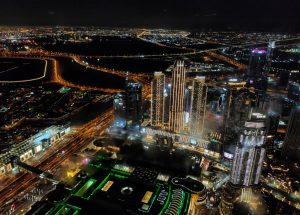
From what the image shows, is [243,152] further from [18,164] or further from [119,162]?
[18,164]

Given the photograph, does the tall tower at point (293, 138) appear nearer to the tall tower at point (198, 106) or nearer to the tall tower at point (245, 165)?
the tall tower at point (245, 165)

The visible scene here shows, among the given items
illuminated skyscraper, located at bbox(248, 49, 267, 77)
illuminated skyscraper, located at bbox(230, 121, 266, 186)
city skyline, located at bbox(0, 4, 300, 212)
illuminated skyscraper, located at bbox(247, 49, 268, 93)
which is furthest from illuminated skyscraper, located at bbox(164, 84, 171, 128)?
illuminated skyscraper, located at bbox(248, 49, 267, 77)

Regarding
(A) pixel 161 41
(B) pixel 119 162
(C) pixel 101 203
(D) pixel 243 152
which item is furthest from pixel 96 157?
(A) pixel 161 41

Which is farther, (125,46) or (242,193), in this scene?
(125,46)

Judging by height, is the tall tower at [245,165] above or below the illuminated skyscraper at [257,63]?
below

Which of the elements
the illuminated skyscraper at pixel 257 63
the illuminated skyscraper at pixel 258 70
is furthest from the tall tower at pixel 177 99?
the illuminated skyscraper at pixel 257 63

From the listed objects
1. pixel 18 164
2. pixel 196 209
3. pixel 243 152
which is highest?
pixel 243 152
